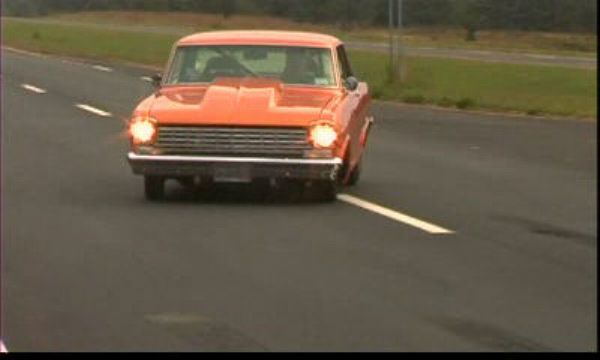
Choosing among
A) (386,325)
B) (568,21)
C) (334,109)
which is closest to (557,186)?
(334,109)

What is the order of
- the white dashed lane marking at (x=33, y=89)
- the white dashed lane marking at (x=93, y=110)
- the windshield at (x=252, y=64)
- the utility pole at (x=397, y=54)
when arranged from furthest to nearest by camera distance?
the utility pole at (x=397, y=54) < the white dashed lane marking at (x=33, y=89) < the white dashed lane marking at (x=93, y=110) < the windshield at (x=252, y=64)

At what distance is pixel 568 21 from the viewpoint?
47188 mm

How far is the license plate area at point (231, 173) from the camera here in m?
11.7

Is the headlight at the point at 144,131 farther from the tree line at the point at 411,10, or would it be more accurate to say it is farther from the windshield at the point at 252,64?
the tree line at the point at 411,10

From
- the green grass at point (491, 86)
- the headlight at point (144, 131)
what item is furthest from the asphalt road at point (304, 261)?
the green grass at point (491, 86)

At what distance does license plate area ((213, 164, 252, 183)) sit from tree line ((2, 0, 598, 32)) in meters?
28.6

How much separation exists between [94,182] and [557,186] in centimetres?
477

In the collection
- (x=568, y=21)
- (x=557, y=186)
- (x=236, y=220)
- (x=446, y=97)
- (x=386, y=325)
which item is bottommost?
(x=568, y=21)

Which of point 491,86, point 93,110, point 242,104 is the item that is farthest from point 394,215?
point 491,86

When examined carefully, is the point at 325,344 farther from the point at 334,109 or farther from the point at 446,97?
the point at 446,97

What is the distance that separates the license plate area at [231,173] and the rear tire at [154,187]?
645 mm

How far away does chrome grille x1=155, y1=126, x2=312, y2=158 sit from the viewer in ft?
38.6

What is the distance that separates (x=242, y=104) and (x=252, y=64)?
1.12m

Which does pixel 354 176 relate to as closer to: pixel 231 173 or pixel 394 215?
pixel 394 215
